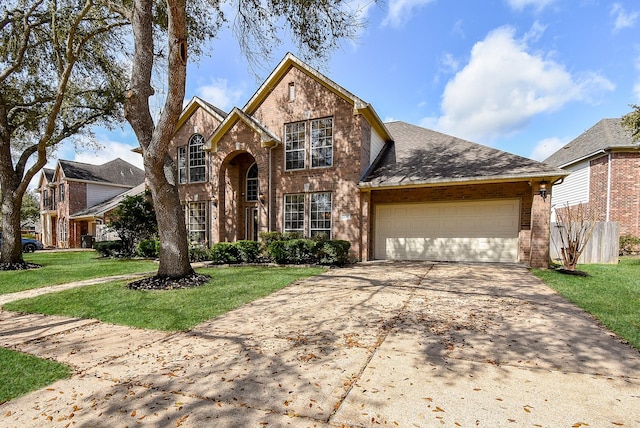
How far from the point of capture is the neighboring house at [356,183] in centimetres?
1092

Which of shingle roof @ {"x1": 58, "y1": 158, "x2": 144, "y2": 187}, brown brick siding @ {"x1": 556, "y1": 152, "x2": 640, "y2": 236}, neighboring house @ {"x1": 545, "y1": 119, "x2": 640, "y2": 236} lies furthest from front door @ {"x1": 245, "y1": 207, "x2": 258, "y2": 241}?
shingle roof @ {"x1": 58, "y1": 158, "x2": 144, "y2": 187}

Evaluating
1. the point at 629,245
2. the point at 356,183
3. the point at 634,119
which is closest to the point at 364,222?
the point at 356,183

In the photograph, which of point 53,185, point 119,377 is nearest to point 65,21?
point 119,377

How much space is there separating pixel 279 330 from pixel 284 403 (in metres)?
1.90

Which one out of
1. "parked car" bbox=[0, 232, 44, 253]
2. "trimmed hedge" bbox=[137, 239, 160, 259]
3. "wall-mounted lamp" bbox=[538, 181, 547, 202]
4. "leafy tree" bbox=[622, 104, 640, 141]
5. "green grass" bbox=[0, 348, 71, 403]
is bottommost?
"parked car" bbox=[0, 232, 44, 253]

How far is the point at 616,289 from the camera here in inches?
273

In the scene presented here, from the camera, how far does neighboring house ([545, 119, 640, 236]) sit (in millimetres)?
14898

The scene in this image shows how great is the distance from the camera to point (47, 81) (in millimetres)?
13367

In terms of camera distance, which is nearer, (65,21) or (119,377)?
(119,377)

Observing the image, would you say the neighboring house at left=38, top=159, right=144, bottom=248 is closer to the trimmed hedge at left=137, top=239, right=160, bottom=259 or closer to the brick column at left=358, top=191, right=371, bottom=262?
the trimmed hedge at left=137, top=239, right=160, bottom=259

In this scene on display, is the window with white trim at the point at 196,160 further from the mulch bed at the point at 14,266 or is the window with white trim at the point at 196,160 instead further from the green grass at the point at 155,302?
the green grass at the point at 155,302

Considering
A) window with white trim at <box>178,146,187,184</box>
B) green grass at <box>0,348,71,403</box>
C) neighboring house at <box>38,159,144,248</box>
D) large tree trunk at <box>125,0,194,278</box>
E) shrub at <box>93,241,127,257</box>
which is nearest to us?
green grass at <box>0,348,71,403</box>

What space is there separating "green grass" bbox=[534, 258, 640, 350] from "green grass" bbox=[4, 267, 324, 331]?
6.12 meters

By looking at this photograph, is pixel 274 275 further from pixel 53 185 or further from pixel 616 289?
pixel 53 185
